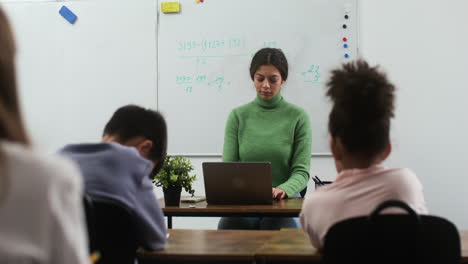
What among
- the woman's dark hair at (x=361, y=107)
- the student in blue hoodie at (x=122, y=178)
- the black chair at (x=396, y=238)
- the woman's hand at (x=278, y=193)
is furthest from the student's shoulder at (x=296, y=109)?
the black chair at (x=396, y=238)

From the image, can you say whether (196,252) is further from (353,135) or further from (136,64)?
(136,64)

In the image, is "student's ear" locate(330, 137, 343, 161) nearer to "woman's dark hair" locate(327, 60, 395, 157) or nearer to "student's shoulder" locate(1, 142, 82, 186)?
"woman's dark hair" locate(327, 60, 395, 157)

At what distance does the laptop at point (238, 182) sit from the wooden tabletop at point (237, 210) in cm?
5

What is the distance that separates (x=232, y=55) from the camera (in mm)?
4160

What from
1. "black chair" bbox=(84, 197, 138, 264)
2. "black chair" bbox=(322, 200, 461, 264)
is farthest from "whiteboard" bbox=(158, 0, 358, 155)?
"black chair" bbox=(322, 200, 461, 264)

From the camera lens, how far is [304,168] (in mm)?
2885

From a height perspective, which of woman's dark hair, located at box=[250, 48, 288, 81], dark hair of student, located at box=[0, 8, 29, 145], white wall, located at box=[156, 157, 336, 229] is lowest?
white wall, located at box=[156, 157, 336, 229]

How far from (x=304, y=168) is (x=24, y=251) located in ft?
7.49

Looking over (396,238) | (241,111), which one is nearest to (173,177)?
(241,111)

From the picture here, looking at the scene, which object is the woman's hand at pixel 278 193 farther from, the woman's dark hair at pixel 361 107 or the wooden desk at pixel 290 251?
the woman's dark hair at pixel 361 107

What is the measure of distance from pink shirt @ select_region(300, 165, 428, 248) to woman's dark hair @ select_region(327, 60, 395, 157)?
0.08 metres

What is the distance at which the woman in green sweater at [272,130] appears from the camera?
117 inches

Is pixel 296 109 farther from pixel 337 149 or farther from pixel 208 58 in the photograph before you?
pixel 337 149

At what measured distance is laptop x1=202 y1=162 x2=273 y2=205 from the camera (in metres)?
2.40
